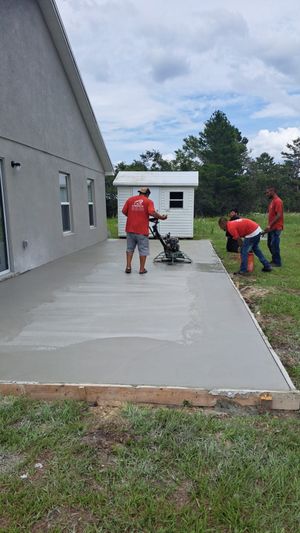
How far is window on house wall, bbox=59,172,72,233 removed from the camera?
30.6 ft

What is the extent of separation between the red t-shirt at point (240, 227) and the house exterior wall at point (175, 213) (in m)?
7.81

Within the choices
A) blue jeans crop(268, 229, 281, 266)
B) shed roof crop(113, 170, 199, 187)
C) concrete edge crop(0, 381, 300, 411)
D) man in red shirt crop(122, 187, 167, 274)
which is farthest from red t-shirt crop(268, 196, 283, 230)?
shed roof crop(113, 170, 199, 187)

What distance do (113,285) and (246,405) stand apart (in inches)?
140

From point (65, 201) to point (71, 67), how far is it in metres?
3.27

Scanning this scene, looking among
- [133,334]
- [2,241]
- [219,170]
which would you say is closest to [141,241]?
[2,241]

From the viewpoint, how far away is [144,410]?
2.37 m

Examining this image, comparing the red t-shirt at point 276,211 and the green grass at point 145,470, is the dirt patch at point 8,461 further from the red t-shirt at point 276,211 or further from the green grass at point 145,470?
the red t-shirt at point 276,211

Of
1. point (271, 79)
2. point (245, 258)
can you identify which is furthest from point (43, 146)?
point (271, 79)

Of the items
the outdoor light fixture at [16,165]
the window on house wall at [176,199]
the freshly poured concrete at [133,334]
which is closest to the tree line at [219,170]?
the window on house wall at [176,199]

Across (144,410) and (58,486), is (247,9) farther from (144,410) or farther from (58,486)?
(58,486)

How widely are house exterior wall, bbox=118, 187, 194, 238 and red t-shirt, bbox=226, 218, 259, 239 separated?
7.81 meters

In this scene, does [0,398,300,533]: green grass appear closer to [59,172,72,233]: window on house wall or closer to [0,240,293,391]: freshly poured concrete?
[0,240,293,391]: freshly poured concrete

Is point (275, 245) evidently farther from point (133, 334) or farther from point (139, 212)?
point (133, 334)

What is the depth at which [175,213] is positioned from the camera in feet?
46.6
